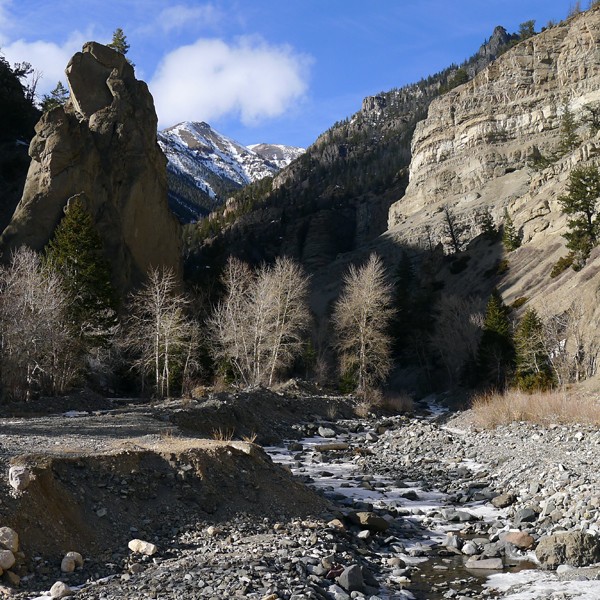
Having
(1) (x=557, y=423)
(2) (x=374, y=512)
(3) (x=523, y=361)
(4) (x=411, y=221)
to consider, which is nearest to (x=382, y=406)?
(3) (x=523, y=361)

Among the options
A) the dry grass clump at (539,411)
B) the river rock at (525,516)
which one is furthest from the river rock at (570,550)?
the dry grass clump at (539,411)

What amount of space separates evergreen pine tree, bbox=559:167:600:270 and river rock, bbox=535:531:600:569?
1578 inches

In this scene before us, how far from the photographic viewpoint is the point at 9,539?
877 cm

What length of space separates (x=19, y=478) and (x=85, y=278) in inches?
1062

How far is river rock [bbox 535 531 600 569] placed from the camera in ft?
33.9

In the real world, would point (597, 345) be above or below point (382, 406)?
above

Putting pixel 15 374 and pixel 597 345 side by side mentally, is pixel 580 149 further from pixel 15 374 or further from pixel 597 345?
pixel 15 374

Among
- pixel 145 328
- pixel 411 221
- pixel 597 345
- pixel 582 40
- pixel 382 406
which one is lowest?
pixel 382 406

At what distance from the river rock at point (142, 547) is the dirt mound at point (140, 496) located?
15cm

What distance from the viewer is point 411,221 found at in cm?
10219

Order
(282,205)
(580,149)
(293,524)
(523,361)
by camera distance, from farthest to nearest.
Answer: (282,205)
(580,149)
(523,361)
(293,524)

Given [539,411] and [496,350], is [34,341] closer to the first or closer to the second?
[539,411]

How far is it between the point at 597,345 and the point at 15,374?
105ft

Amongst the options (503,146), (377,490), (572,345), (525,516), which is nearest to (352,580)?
(525,516)
